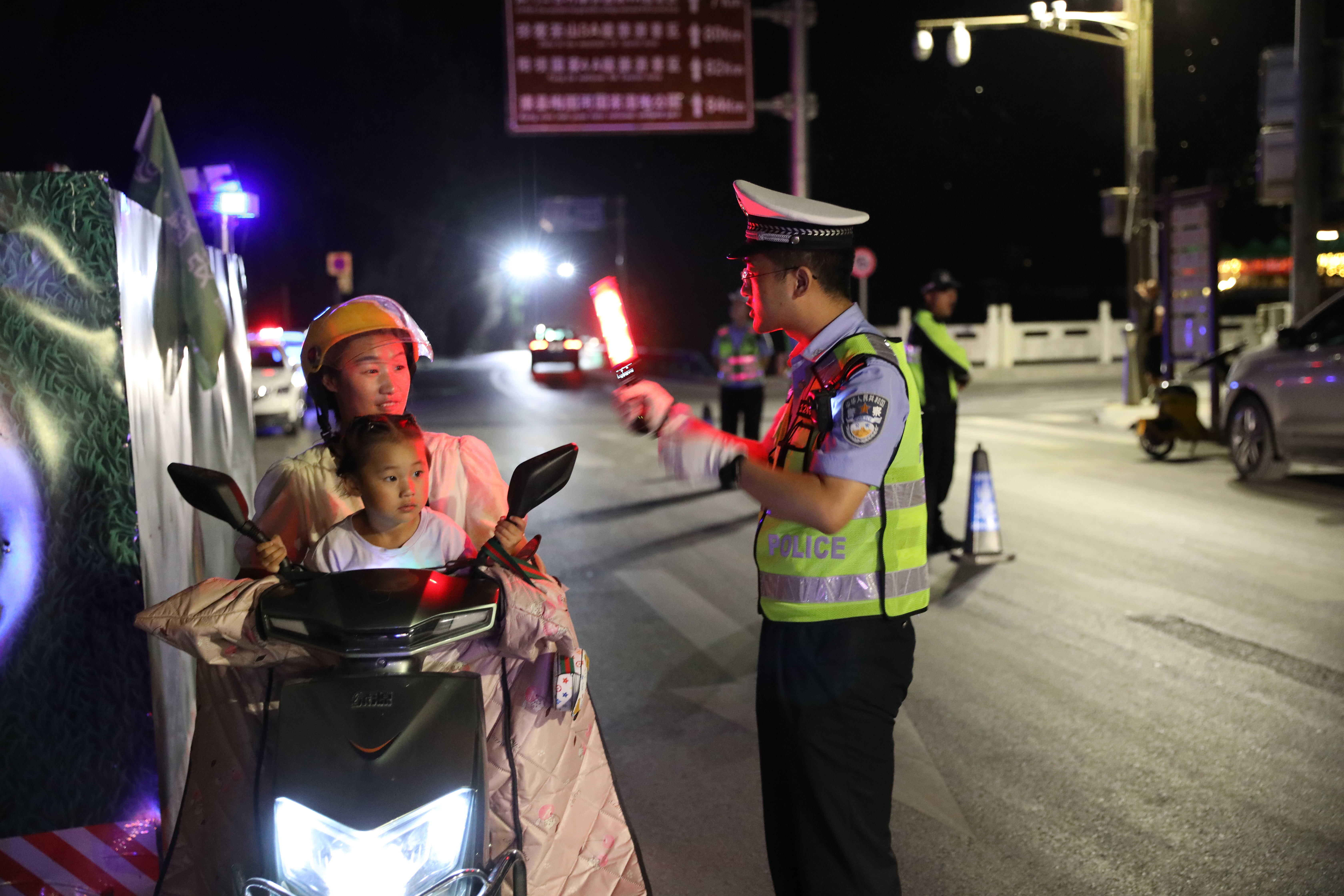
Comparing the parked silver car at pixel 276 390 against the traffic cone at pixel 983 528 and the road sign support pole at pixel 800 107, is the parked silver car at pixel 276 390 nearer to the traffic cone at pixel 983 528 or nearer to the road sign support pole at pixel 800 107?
the road sign support pole at pixel 800 107

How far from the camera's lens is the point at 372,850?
2348mm

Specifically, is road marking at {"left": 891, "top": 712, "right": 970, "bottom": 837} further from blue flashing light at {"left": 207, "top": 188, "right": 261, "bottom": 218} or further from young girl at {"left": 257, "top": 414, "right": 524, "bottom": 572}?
blue flashing light at {"left": 207, "top": 188, "right": 261, "bottom": 218}

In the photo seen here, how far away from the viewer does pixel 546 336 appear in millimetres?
44188

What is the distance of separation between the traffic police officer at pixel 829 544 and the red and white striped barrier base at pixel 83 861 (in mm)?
1964

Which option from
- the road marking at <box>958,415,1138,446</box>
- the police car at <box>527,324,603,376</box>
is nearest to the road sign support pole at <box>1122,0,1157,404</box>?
the road marking at <box>958,415,1138,446</box>

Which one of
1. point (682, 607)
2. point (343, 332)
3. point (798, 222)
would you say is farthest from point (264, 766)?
point (682, 607)

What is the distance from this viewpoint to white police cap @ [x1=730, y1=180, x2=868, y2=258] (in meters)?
2.72

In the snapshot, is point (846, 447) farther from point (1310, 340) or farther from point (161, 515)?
point (1310, 340)

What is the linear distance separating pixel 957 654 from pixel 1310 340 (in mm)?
6608

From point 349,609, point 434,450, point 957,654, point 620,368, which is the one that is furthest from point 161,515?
point 957,654

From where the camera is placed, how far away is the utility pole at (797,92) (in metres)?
21.2

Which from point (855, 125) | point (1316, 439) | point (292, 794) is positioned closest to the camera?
point (292, 794)

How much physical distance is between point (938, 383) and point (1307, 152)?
23.8 ft

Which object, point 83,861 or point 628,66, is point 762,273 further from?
point 628,66
